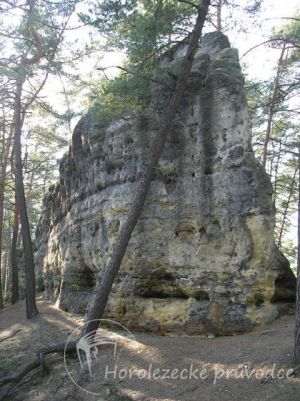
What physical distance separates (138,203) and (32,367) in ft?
15.1

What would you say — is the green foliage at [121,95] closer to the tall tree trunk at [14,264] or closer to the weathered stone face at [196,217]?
the weathered stone face at [196,217]

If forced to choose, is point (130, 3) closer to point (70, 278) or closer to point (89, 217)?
point (89, 217)

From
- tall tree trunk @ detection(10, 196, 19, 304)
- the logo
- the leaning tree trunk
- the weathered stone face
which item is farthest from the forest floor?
tall tree trunk @ detection(10, 196, 19, 304)

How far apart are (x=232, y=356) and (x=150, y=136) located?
21.9 ft

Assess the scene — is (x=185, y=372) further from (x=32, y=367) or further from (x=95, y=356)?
(x=32, y=367)

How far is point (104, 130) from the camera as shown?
13.1 metres

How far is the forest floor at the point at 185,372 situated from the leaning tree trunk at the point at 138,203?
1214 millimetres

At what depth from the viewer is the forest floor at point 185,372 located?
265 inches

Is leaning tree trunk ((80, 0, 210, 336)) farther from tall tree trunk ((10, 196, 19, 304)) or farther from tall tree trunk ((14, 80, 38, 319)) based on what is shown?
tall tree trunk ((10, 196, 19, 304))

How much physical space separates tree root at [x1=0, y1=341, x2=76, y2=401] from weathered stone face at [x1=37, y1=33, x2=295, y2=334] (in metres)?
1.97

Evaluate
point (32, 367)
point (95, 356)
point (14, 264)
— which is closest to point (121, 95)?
point (95, 356)

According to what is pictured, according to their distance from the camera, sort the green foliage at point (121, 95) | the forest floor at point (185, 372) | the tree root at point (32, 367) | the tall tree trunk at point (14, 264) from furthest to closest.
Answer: the tall tree trunk at point (14, 264)
the green foliage at point (121, 95)
the tree root at point (32, 367)
the forest floor at point (185, 372)

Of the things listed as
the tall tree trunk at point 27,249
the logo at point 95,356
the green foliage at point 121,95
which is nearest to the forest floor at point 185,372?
the logo at point 95,356

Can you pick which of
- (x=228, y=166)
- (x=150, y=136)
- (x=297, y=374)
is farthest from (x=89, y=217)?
(x=297, y=374)
